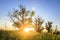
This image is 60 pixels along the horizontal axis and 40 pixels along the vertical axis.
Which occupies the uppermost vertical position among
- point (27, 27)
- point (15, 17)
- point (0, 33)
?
point (15, 17)

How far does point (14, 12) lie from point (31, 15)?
16.7 ft

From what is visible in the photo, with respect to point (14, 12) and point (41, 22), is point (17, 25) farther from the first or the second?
point (41, 22)

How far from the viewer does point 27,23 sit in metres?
42.5

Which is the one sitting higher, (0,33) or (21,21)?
(21,21)

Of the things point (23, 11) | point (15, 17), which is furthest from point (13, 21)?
point (23, 11)

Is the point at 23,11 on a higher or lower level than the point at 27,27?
higher

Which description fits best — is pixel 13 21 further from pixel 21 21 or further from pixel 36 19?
pixel 36 19

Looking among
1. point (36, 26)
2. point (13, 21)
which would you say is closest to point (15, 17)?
point (13, 21)

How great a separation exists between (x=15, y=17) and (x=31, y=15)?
472 cm

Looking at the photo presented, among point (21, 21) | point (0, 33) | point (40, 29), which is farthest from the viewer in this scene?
point (40, 29)

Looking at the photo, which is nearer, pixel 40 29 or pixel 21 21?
pixel 21 21

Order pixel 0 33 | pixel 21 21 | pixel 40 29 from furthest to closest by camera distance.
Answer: pixel 40 29 → pixel 21 21 → pixel 0 33

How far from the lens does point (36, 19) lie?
51094 millimetres

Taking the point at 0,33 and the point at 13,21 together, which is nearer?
the point at 0,33
